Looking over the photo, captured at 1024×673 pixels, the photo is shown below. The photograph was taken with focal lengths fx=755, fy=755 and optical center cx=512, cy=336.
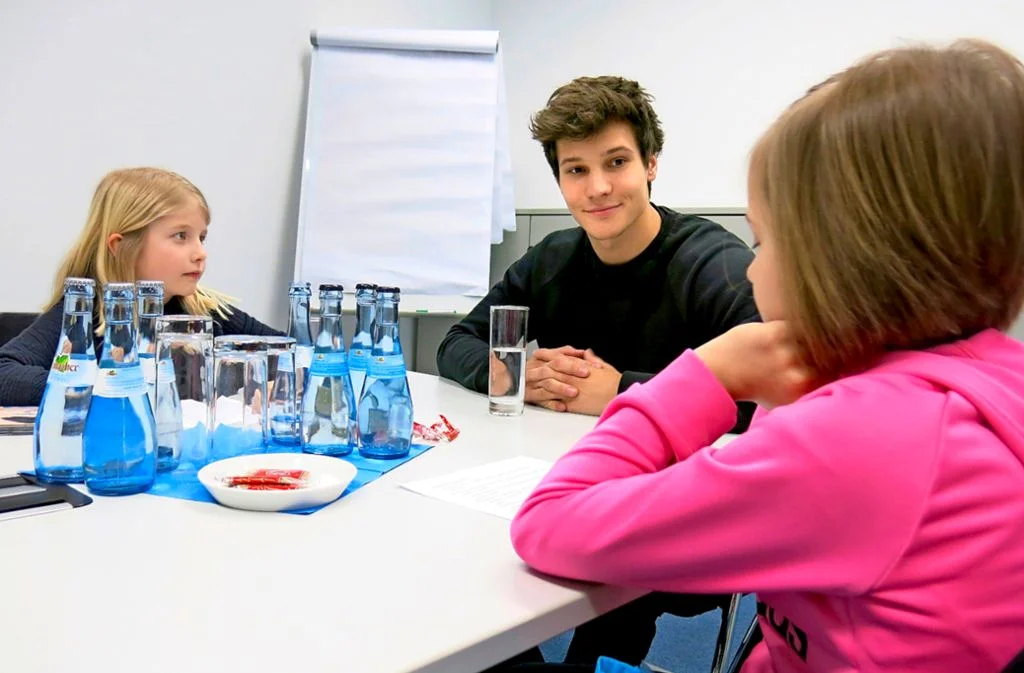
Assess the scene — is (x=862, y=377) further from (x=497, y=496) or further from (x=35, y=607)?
(x=35, y=607)

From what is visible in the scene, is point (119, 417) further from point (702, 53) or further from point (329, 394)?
point (702, 53)

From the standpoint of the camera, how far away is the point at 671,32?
10.3 ft

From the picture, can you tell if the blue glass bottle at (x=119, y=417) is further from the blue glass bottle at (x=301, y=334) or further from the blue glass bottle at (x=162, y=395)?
the blue glass bottle at (x=301, y=334)

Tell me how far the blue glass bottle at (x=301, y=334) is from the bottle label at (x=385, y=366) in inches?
5.0

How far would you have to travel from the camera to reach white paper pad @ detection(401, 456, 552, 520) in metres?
0.87

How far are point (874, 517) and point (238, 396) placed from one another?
2.52 feet

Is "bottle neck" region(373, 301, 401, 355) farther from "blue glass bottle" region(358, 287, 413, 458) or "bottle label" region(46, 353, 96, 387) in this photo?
"bottle label" region(46, 353, 96, 387)

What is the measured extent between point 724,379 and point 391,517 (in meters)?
0.38

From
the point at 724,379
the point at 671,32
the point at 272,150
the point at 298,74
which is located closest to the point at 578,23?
the point at 671,32

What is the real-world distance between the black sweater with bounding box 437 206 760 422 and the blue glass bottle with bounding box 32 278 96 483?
83cm

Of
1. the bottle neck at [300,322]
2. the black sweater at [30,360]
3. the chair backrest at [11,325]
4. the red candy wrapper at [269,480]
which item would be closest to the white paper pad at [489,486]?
the red candy wrapper at [269,480]

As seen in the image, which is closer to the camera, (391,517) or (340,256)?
(391,517)

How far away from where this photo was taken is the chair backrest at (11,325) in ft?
5.58

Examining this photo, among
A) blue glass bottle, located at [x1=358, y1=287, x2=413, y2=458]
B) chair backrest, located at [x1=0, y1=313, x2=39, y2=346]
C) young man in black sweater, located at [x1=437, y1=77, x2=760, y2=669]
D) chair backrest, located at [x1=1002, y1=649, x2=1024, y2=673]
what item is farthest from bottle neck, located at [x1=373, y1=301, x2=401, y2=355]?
chair backrest, located at [x1=0, y1=313, x2=39, y2=346]
